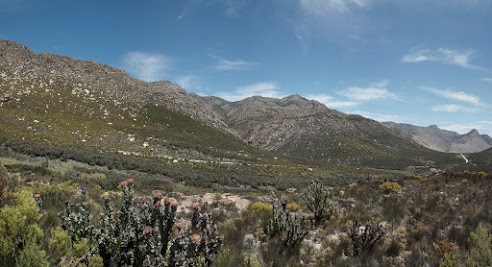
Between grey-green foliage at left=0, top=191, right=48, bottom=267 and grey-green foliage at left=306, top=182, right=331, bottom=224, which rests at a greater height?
grey-green foliage at left=0, top=191, right=48, bottom=267

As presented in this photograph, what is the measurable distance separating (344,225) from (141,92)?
95.7 m

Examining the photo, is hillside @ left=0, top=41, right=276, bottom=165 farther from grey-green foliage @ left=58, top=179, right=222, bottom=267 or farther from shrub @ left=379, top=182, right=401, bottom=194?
grey-green foliage @ left=58, top=179, right=222, bottom=267

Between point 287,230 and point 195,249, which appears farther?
point 287,230

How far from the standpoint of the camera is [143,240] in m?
5.66

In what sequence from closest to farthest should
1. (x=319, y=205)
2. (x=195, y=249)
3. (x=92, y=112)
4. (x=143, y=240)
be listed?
(x=143, y=240)
(x=195, y=249)
(x=319, y=205)
(x=92, y=112)

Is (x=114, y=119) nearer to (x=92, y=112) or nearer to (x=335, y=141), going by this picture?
(x=92, y=112)

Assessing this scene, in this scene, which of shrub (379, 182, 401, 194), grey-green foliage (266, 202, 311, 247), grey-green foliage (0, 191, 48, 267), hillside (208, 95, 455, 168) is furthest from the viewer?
hillside (208, 95, 455, 168)

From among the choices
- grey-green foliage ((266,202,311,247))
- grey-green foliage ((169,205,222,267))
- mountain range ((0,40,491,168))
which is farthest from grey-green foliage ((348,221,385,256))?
mountain range ((0,40,491,168))

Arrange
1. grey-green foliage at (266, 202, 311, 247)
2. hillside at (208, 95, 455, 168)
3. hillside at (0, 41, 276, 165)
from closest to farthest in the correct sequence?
grey-green foliage at (266, 202, 311, 247) → hillside at (0, 41, 276, 165) → hillside at (208, 95, 455, 168)

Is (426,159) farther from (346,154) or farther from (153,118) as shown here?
(153,118)

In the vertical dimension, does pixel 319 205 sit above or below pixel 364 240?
above

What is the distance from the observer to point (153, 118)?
8506 centimetres

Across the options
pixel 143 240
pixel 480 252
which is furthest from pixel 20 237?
pixel 480 252

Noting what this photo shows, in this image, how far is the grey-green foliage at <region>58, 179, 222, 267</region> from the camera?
536cm
